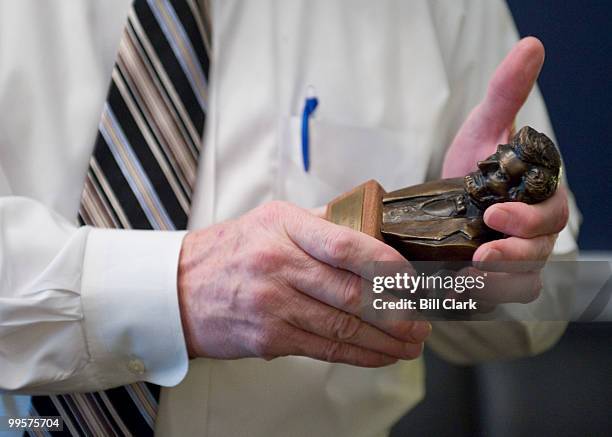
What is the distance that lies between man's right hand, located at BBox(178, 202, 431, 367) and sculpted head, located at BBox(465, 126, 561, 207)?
3.5 inches

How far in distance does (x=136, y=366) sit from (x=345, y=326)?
7.2 inches

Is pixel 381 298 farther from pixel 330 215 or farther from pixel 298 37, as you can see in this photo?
pixel 298 37

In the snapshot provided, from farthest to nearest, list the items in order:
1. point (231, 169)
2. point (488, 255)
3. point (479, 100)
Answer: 1. point (479, 100)
2. point (231, 169)
3. point (488, 255)

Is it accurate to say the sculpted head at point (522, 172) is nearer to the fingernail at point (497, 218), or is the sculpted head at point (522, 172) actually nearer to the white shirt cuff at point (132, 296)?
the fingernail at point (497, 218)

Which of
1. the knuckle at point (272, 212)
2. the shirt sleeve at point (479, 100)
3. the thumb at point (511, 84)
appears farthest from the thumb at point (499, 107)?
the knuckle at point (272, 212)

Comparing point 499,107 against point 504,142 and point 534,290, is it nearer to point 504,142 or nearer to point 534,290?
point 504,142

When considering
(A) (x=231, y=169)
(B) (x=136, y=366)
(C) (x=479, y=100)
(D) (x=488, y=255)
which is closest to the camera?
(D) (x=488, y=255)

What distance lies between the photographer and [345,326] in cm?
52

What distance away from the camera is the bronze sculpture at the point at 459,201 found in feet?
1.61

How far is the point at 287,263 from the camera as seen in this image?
515 millimetres

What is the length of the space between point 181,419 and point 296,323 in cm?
18

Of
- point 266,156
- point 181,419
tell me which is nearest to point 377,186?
point 266,156

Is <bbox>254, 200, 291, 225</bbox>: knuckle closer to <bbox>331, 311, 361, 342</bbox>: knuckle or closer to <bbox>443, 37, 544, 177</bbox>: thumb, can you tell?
<bbox>331, 311, 361, 342</bbox>: knuckle

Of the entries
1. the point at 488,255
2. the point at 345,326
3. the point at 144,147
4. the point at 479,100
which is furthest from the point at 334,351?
the point at 479,100
